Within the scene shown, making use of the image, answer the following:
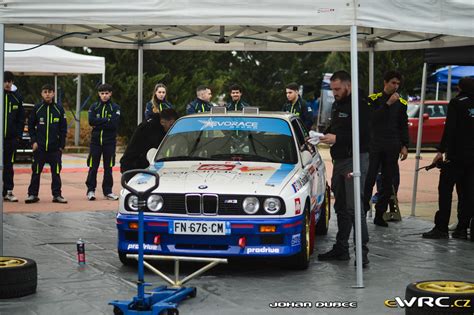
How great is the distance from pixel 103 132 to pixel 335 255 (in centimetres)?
688

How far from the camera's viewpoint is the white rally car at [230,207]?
8.41 meters

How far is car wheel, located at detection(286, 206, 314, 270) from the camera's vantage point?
8.73m

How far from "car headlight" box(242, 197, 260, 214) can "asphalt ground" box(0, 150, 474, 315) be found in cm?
68

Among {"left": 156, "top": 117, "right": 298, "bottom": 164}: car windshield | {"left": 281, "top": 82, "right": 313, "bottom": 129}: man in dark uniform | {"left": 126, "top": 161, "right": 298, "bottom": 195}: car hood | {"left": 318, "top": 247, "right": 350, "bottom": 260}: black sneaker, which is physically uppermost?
{"left": 281, "top": 82, "right": 313, "bottom": 129}: man in dark uniform

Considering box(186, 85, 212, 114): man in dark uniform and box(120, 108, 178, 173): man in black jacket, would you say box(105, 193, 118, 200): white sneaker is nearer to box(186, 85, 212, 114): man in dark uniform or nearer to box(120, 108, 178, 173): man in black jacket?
box(186, 85, 212, 114): man in dark uniform

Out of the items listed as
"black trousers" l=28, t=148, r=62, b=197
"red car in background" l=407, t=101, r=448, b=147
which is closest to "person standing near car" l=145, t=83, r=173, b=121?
"black trousers" l=28, t=148, r=62, b=197

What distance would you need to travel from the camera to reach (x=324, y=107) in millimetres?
31578

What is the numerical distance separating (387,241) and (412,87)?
25277mm

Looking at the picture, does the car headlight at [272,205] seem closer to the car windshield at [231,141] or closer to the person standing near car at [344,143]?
the person standing near car at [344,143]

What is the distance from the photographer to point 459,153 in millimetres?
10945

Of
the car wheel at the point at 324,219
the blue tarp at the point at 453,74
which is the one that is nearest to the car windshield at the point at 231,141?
the car wheel at the point at 324,219

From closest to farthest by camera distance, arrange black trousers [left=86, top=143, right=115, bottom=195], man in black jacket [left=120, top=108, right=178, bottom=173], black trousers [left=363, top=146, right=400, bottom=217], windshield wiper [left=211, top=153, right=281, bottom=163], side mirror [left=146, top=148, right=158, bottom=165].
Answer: windshield wiper [left=211, top=153, right=281, bottom=163] < side mirror [left=146, top=148, right=158, bottom=165] < man in black jacket [left=120, top=108, right=178, bottom=173] < black trousers [left=363, top=146, right=400, bottom=217] < black trousers [left=86, top=143, right=115, bottom=195]

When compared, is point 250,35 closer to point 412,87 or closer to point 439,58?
point 439,58

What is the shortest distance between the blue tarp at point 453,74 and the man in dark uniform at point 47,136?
16662 mm
